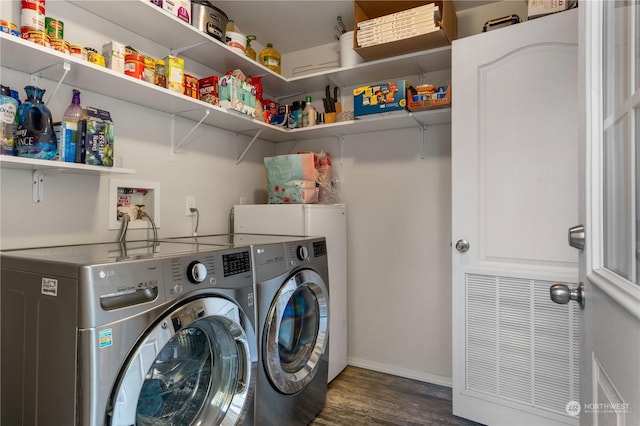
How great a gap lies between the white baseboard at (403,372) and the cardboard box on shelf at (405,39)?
2.12 metres

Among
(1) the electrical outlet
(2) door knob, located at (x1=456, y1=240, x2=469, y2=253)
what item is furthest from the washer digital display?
(2) door knob, located at (x1=456, y1=240, x2=469, y2=253)

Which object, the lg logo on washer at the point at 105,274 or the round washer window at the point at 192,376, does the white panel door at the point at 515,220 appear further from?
the lg logo on washer at the point at 105,274

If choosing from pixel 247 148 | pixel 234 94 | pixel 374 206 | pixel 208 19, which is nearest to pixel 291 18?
pixel 208 19

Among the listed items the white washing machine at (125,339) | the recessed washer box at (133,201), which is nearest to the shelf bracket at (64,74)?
the recessed washer box at (133,201)

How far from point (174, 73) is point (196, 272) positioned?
1.15m

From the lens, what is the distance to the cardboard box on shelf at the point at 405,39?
2.00m

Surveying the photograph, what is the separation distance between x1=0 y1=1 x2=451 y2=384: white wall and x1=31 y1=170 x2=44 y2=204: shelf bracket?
26cm

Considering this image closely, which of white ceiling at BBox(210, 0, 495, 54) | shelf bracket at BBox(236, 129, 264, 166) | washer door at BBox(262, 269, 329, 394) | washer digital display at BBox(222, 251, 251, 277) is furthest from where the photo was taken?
shelf bracket at BBox(236, 129, 264, 166)

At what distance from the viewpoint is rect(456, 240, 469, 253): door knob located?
74.3 inches

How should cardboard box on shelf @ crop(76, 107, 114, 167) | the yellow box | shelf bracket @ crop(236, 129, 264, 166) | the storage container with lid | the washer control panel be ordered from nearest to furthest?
1. the washer control panel
2. cardboard box on shelf @ crop(76, 107, 114, 167)
3. the yellow box
4. the storage container with lid
5. shelf bracket @ crop(236, 129, 264, 166)

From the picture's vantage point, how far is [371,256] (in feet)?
8.52

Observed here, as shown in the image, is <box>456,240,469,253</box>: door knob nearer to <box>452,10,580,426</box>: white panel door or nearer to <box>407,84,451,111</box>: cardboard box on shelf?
<box>452,10,580,426</box>: white panel door

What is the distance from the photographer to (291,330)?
5.94ft

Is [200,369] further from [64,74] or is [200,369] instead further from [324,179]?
[324,179]
